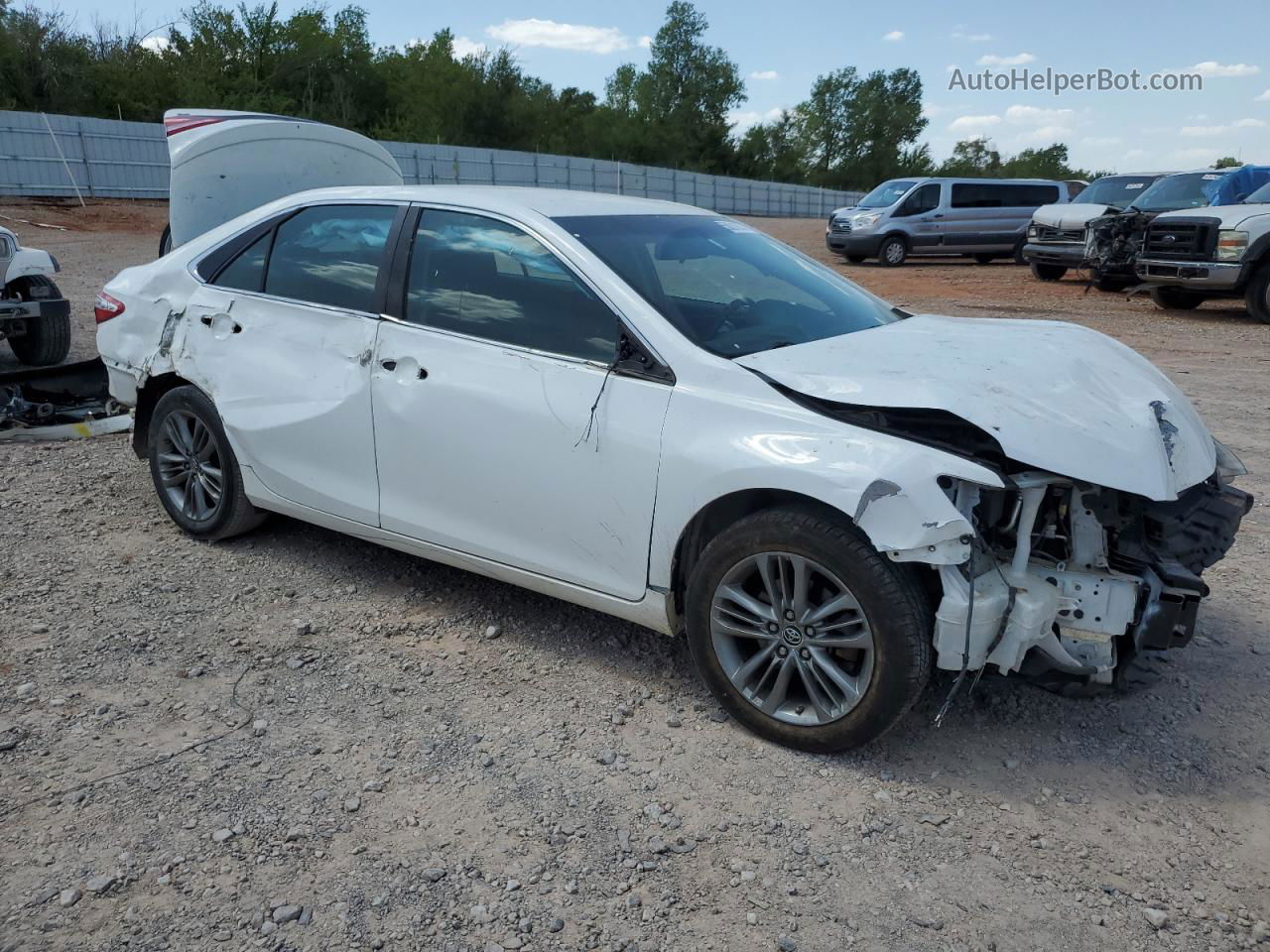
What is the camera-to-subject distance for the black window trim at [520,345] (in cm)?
349

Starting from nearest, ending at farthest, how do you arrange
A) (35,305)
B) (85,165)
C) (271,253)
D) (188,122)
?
(271,253)
(188,122)
(35,305)
(85,165)

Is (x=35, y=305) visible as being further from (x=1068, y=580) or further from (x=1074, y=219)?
(x=1074, y=219)

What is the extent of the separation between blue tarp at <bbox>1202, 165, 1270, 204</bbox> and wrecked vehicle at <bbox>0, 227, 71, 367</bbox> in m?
15.1

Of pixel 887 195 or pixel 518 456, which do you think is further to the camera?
pixel 887 195

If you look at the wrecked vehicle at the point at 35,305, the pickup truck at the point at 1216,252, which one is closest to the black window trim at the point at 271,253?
the wrecked vehicle at the point at 35,305

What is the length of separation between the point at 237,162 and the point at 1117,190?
16838 mm

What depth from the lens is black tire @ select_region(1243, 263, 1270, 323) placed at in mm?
13406

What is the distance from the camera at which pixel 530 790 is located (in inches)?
124

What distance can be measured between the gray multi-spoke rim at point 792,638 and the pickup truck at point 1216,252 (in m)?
12.4

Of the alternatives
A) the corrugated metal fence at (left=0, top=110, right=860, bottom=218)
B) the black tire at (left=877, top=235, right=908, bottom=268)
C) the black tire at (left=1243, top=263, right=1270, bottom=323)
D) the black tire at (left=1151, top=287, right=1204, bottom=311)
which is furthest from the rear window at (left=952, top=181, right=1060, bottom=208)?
the black tire at (left=1243, top=263, right=1270, bottom=323)

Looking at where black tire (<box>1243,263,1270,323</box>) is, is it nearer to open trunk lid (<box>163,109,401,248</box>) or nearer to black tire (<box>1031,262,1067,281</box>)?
black tire (<box>1031,262,1067,281</box>)

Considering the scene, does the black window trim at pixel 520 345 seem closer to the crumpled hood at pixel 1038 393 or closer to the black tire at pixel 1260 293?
the crumpled hood at pixel 1038 393

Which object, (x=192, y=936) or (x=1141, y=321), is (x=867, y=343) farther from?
(x=1141, y=321)

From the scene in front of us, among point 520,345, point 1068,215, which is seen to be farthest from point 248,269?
point 1068,215
